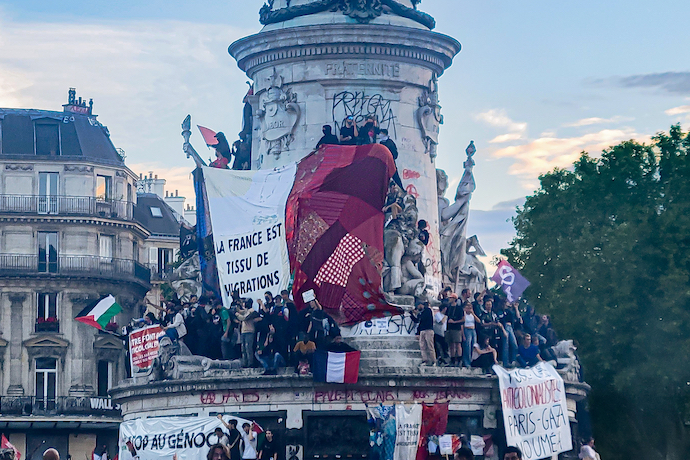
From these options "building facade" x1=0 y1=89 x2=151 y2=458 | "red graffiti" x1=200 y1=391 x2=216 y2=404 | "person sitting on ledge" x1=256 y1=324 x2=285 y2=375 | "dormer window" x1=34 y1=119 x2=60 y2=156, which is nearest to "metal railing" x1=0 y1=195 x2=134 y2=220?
"building facade" x1=0 y1=89 x2=151 y2=458

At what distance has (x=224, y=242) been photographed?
42062mm

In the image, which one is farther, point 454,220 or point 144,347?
point 454,220

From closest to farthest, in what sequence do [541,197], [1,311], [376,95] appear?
[376,95] → [541,197] → [1,311]

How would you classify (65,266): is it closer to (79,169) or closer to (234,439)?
(79,169)

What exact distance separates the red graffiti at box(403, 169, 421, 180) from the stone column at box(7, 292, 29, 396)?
30.1 metres

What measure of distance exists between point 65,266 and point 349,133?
31.8 meters

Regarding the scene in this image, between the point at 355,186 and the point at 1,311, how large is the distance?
33.3 m

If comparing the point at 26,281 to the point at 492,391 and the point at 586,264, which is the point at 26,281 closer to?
the point at 586,264

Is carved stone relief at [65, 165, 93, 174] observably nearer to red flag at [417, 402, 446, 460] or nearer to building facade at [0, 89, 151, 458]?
building facade at [0, 89, 151, 458]

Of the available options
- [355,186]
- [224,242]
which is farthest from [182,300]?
[355,186]

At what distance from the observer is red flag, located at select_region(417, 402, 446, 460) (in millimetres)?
38719

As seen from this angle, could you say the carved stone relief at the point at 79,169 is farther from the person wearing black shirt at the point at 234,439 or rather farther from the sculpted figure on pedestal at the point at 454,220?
the person wearing black shirt at the point at 234,439

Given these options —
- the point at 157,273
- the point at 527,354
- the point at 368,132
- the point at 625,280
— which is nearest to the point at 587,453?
the point at 527,354

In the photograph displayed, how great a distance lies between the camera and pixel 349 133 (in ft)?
142
